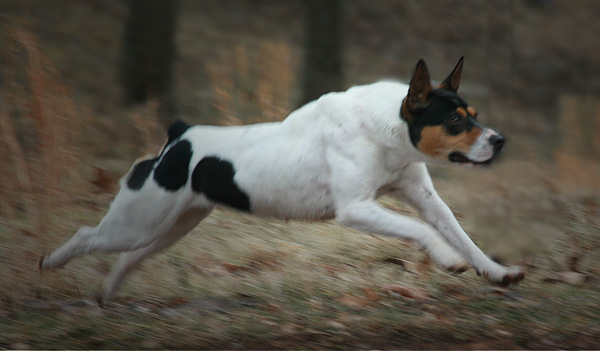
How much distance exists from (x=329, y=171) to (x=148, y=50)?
21.0 ft

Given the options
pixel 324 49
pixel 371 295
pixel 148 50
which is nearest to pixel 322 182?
pixel 371 295

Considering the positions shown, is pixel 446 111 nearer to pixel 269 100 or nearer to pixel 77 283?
pixel 77 283

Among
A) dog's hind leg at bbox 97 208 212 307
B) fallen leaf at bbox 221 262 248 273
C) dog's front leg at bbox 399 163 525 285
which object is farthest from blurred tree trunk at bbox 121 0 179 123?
dog's front leg at bbox 399 163 525 285

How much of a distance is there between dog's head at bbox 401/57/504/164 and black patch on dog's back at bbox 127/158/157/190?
65.7 inches

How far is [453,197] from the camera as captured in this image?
7441 mm

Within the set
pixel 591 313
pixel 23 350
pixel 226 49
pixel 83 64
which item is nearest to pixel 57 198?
pixel 23 350

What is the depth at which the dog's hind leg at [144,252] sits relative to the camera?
16.1ft

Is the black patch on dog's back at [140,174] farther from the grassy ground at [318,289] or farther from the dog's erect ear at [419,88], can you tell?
the dog's erect ear at [419,88]

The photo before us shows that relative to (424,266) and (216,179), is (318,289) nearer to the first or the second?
(424,266)

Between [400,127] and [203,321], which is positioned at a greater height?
[400,127]

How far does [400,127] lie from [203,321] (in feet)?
5.71

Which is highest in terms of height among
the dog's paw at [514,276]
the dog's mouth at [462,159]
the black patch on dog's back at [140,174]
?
the dog's mouth at [462,159]

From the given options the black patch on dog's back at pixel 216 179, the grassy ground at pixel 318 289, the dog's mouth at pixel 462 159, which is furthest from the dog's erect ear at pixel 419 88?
the grassy ground at pixel 318 289

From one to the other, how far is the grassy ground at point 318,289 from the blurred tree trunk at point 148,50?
3.16 meters
